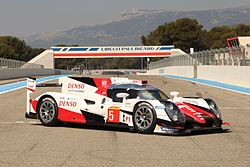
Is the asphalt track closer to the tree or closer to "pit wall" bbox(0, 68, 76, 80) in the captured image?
"pit wall" bbox(0, 68, 76, 80)

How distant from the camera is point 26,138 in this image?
9.61 m

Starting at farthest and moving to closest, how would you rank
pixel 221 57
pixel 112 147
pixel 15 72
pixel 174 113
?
1. pixel 15 72
2. pixel 221 57
3. pixel 174 113
4. pixel 112 147

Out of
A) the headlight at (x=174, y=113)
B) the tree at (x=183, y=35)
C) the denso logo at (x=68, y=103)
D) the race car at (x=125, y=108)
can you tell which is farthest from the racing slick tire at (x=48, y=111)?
the tree at (x=183, y=35)

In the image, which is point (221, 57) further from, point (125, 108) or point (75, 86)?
point (125, 108)

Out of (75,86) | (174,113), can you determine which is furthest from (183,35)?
(174,113)

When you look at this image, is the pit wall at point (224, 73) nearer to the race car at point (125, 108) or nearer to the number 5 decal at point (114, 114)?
the race car at point (125, 108)

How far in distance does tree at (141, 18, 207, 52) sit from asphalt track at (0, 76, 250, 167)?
10058 centimetres

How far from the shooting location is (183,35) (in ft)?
369

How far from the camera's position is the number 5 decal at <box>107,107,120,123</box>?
10539 mm

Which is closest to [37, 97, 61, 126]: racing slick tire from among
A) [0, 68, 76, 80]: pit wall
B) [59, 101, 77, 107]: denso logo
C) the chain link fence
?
[59, 101, 77, 107]: denso logo

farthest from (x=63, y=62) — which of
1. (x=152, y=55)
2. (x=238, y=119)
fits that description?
(x=238, y=119)

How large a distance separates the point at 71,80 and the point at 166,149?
391cm

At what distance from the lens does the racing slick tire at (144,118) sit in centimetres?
1002

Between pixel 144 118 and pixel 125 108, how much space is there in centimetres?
51
